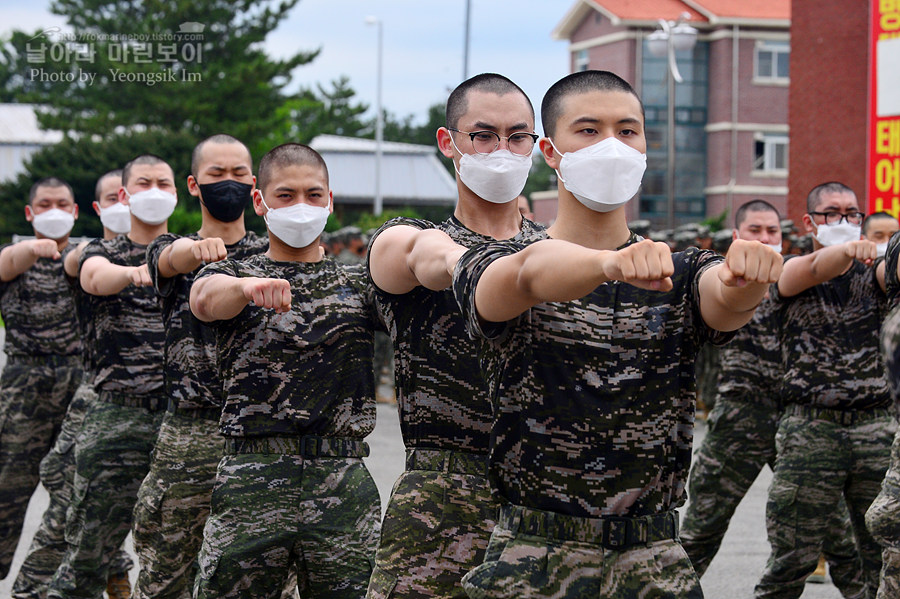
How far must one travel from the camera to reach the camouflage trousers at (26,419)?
779 cm

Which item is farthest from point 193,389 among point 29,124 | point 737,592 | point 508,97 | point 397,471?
point 29,124

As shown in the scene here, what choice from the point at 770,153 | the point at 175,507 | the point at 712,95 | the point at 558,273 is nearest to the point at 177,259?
the point at 175,507

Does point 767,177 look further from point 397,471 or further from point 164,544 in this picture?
point 164,544

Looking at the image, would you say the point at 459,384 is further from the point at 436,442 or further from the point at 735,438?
the point at 735,438

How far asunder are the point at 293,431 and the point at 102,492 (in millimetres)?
2185

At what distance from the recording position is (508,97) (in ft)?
14.2

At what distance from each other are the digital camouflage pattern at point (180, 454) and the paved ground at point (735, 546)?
2.33m

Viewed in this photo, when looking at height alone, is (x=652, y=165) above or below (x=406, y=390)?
above

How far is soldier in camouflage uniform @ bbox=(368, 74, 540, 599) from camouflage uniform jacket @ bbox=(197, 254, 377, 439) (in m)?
0.42

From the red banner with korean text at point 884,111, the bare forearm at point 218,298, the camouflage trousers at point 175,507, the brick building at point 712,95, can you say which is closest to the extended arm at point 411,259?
the bare forearm at point 218,298

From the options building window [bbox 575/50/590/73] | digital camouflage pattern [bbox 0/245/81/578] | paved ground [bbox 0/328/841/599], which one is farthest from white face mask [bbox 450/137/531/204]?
building window [bbox 575/50/590/73]

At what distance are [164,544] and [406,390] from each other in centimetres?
191

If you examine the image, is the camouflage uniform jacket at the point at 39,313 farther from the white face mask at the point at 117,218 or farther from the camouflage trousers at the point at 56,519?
the white face mask at the point at 117,218

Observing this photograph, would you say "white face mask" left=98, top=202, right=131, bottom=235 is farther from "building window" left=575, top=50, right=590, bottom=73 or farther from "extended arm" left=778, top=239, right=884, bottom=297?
"building window" left=575, top=50, right=590, bottom=73
